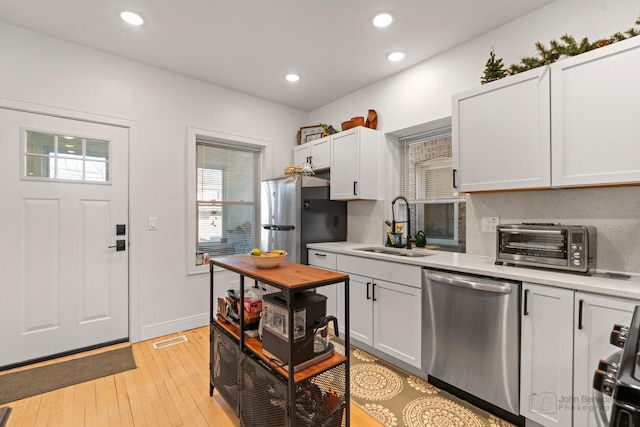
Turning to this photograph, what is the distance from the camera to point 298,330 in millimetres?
1363

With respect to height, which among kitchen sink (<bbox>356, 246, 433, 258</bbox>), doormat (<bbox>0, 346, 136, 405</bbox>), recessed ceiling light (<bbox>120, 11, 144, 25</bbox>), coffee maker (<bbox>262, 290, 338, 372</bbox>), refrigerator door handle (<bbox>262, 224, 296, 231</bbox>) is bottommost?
doormat (<bbox>0, 346, 136, 405</bbox>)

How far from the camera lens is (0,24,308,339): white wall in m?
2.48

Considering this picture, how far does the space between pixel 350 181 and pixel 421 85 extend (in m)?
1.21

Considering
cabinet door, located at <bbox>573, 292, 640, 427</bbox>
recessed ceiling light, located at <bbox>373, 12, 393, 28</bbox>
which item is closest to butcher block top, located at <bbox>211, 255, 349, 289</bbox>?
cabinet door, located at <bbox>573, 292, 640, 427</bbox>

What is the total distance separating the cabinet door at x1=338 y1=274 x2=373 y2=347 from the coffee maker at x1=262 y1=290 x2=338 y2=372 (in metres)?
1.16

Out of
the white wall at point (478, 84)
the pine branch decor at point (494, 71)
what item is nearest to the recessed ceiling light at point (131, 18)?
the white wall at point (478, 84)

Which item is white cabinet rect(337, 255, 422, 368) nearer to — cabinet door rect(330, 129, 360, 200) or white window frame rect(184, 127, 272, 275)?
cabinet door rect(330, 129, 360, 200)

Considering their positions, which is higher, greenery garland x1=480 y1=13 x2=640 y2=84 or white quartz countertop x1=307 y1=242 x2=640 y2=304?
greenery garland x1=480 y1=13 x2=640 y2=84

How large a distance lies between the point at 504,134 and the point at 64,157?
3.67 metres

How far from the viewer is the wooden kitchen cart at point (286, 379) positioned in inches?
51.8

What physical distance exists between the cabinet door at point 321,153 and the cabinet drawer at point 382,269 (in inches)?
51.2

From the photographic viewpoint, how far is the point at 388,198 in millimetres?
3309

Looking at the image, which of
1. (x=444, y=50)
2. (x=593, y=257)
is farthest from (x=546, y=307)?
(x=444, y=50)

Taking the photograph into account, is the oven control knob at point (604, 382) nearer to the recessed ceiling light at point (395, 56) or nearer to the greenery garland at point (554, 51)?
the greenery garland at point (554, 51)
